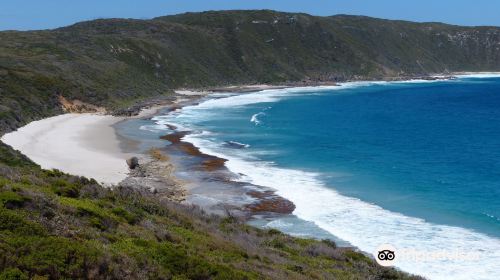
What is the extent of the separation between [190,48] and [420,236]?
13184 cm

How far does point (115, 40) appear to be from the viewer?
406 feet

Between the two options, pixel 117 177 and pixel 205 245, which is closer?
pixel 205 245

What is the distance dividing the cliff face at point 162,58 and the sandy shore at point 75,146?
3157mm

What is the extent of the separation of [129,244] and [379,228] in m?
15.2

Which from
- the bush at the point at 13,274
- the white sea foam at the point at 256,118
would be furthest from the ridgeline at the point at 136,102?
the white sea foam at the point at 256,118

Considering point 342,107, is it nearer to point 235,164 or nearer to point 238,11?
point 235,164

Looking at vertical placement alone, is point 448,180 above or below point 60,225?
below

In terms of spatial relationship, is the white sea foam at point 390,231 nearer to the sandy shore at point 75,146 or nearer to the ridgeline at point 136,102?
the ridgeline at point 136,102

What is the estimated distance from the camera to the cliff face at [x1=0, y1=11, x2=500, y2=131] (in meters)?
72.4

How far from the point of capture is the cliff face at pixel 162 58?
237 ft

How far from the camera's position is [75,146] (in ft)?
143

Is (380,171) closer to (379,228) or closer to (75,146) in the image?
(379,228)

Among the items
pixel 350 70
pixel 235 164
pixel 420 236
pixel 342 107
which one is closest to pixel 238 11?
pixel 350 70

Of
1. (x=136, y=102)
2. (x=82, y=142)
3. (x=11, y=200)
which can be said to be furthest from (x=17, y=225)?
(x=136, y=102)
